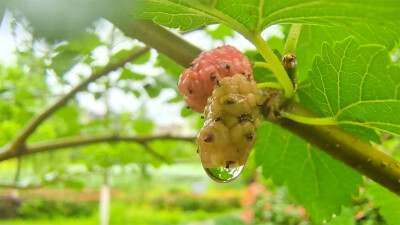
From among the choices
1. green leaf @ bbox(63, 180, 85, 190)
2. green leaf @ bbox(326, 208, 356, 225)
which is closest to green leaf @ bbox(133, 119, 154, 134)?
green leaf @ bbox(63, 180, 85, 190)

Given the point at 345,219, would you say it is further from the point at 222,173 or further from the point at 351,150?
the point at 222,173

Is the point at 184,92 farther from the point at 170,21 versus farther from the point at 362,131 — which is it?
the point at 362,131

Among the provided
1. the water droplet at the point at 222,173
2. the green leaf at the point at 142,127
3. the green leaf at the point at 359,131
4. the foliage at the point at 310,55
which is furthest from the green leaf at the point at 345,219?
the green leaf at the point at 142,127

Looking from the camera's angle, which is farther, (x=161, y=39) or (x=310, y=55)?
(x=310, y=55)

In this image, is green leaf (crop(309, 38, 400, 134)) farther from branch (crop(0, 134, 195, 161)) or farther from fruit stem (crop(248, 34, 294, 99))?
branch (crop(0, 134, 195, 161))

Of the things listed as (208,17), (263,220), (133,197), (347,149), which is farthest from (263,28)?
(133,197)

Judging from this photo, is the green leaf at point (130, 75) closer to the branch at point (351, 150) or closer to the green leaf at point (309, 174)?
the green leaf at point (309, 174)

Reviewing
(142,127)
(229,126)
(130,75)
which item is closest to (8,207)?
(142,127)
